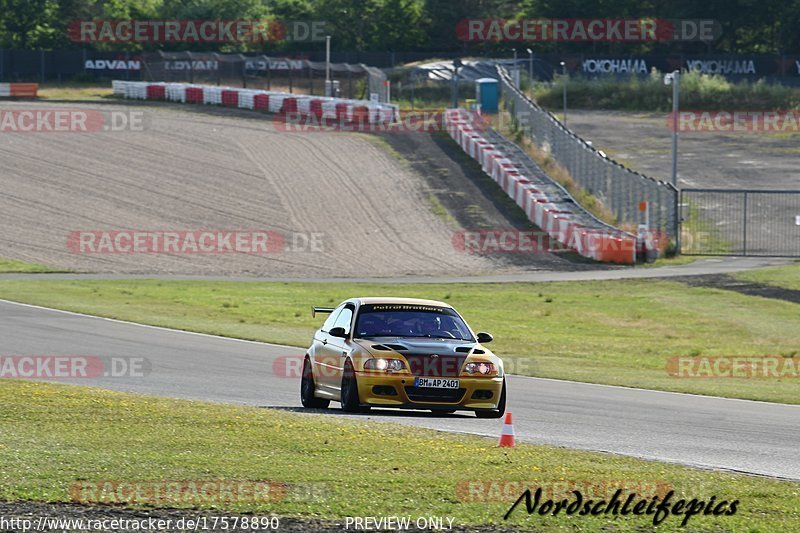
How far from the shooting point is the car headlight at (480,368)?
46.8ft

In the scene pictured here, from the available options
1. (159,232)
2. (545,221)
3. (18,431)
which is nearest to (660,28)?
(545,221)

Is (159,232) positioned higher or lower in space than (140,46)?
lower

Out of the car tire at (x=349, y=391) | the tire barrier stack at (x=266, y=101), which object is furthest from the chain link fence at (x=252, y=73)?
the car tire at (x=349, y=391)

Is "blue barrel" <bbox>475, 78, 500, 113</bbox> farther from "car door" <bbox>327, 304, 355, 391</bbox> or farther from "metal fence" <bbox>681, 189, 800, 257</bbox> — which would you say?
"car door" <bbox>327, 304, 355, 391</bbox>

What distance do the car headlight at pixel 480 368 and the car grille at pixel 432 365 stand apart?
0.10 m

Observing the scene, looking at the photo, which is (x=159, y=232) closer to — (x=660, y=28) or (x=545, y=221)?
(x=545, y=221)

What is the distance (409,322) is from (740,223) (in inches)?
1334

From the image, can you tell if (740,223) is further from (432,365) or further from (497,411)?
(432,365)

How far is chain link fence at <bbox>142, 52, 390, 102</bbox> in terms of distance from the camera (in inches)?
3061

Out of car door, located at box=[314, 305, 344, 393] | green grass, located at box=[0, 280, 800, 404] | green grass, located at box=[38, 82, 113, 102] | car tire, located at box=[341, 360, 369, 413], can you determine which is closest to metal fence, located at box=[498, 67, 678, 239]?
green grass, located at box=[0, 280, 800, 404]

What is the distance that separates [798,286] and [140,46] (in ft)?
234

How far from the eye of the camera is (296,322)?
1128 inches

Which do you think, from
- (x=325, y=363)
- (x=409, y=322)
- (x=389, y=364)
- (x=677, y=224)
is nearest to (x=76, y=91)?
(x=677, y=224)

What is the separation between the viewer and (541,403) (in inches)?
664
